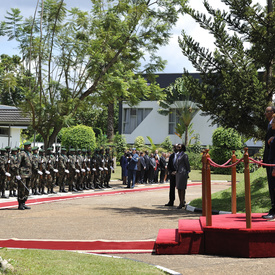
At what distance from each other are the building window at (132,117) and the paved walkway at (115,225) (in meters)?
38.5

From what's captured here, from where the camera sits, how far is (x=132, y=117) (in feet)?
187

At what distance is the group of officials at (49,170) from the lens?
51.2 feet

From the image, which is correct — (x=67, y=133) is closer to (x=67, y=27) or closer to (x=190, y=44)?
(x=67, y=27)

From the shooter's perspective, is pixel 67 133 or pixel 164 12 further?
pixel 67 133

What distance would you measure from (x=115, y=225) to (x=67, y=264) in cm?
480

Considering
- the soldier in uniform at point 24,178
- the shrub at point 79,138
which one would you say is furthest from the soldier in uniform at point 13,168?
the shrub at point 79,138

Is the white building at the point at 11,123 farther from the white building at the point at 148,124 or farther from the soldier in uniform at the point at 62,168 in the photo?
the white building at the point at 148,124

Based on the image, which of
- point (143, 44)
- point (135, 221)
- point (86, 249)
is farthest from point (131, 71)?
point (86, 249)

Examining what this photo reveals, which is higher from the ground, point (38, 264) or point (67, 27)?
point (67, 27)

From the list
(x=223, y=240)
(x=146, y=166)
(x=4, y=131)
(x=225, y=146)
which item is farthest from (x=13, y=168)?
(x=225, y=146)

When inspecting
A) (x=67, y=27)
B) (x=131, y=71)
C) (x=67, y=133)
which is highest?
(x=67, y=27)

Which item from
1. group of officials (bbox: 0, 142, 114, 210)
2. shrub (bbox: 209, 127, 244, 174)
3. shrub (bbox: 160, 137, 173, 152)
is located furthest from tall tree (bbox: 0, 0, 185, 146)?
shrub (bbox: 160, 137, 173, 152)

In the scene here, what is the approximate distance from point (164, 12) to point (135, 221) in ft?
55.9

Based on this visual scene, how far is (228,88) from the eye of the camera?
14.1 meters
